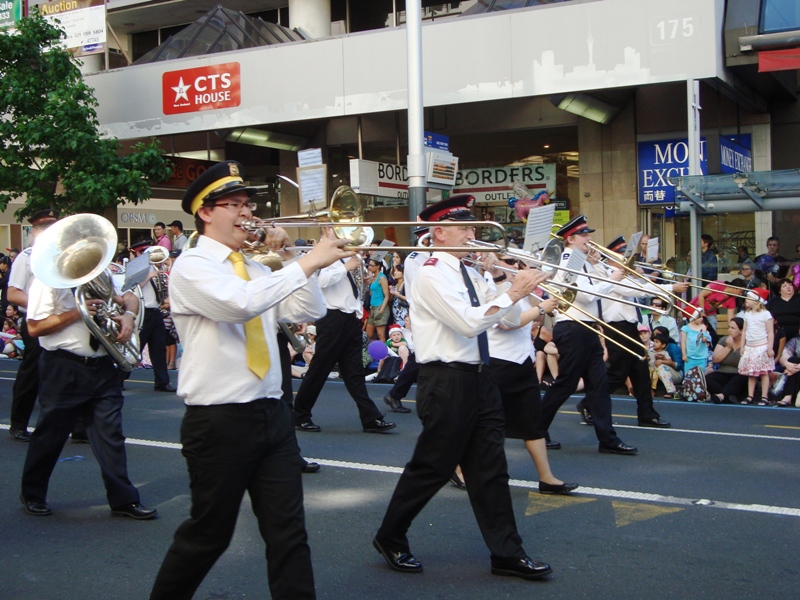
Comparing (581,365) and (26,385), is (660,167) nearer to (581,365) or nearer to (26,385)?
(581,365)

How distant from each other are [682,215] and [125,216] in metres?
14.2

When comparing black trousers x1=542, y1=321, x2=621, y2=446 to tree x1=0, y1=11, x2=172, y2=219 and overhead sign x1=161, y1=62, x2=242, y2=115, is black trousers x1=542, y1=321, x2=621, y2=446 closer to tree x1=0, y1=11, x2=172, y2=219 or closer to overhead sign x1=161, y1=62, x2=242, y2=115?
tree x1=0, y1=11, x2=172, y2=219

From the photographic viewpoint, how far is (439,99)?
17453 millimetres

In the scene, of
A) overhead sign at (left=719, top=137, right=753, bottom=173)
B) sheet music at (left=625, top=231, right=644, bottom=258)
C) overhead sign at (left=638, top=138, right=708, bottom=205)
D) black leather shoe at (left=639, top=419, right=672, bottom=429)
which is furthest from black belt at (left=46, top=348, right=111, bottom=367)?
overhead sign at (left=638, top=138, right=708, bottom=205)

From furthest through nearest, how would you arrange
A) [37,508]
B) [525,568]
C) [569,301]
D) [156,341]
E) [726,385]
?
[726,385]
[156,341]
[569,301]
[37,508]
[525,568]

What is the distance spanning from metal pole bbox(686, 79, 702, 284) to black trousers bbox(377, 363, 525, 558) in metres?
9.52

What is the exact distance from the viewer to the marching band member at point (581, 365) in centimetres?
766

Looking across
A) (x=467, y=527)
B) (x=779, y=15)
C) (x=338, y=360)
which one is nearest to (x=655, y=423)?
(x=338, y=360)

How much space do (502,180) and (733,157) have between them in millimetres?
4948

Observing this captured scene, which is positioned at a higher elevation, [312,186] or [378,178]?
[378,178]

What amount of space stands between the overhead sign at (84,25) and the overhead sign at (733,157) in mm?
14427

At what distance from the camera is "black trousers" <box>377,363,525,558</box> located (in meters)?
4.71

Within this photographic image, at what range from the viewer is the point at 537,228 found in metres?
4.94

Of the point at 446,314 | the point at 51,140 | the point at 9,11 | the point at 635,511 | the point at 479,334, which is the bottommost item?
the point at 635,511
